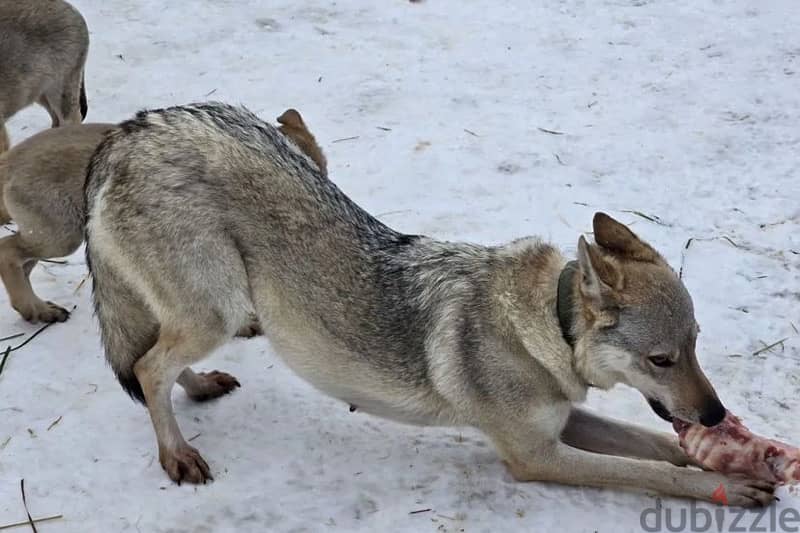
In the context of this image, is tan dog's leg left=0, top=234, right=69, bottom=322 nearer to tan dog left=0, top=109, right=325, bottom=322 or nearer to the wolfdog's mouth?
tan dog left=0, top=109, right=325, bottom=322

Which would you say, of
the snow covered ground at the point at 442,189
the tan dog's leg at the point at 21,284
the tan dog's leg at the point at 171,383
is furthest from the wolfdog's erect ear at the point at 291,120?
the tan dog's leg at the point at 171,383

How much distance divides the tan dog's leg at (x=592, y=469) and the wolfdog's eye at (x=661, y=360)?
55 centimetres

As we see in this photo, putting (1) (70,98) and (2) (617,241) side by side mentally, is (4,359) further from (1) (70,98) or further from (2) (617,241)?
(2) (617,241)

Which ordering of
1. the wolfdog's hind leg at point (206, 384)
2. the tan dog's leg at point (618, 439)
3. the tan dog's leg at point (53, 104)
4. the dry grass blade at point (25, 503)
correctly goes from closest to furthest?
the dry grass blade at point (25, 503)
the tan dog's leg at point (618, 439)
the wolfdog's hind leg at point (206, 384)
the tan dog's leg at point (53, 104)

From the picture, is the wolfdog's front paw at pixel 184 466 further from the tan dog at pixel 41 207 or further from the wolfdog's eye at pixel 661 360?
the wolfdog's eye at pixel 661 360

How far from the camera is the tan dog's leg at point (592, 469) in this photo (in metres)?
4.15

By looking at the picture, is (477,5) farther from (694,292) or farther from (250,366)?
(250,366)

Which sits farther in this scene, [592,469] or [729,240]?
[729,240]

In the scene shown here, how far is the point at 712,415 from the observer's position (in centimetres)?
391

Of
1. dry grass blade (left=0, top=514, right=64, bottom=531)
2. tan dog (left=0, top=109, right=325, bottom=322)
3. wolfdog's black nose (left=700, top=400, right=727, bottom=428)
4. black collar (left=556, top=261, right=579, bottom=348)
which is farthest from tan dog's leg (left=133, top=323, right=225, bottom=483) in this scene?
wolfdog's black nose (left=700, top=400, right=727, bottom=428)

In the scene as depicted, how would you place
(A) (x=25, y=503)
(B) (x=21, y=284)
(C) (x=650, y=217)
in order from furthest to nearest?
(C) (x=650, y=217) < (B) (x=21, y=284) < (A) (x=25, y=503)

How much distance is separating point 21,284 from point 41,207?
1.56 feet

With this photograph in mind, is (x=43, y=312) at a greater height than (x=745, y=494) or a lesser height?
lesser

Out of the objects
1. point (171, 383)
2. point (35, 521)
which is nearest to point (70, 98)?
point (171, 383)
